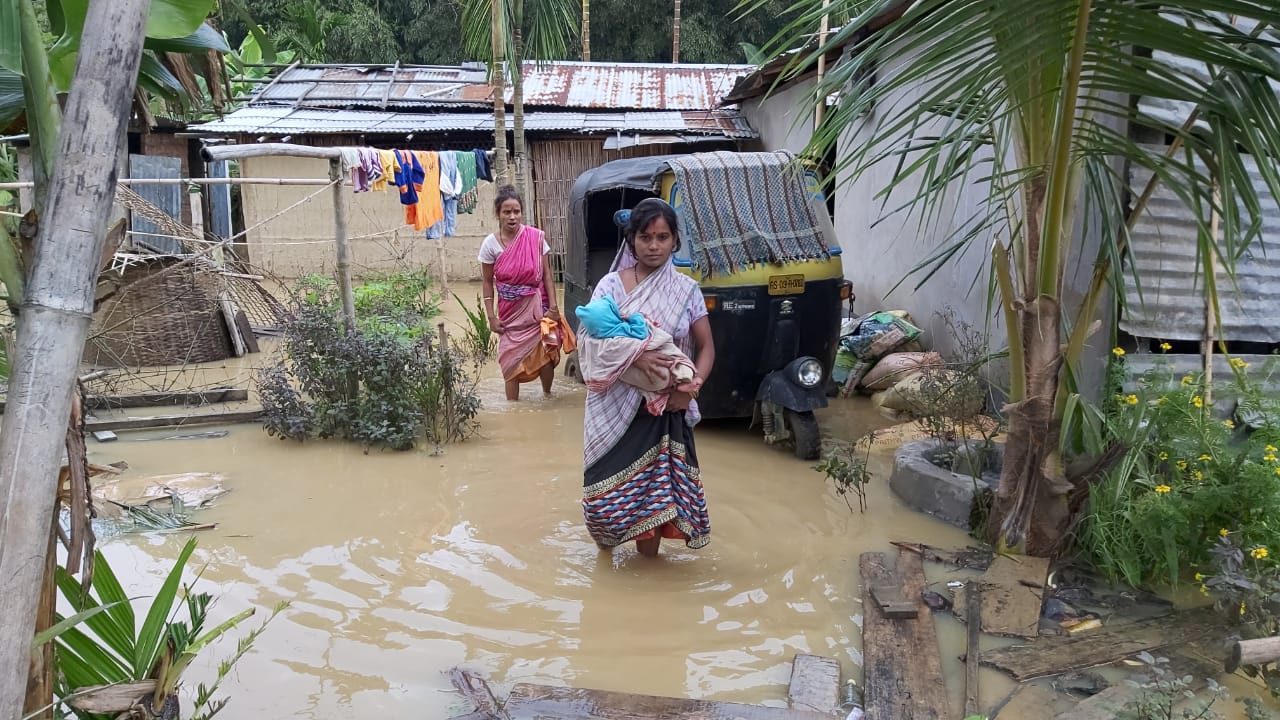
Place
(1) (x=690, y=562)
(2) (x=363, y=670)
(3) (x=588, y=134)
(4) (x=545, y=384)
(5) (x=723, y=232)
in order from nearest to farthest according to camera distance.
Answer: (2) (x=363, y=670)
(1) (x=690, y=562)
(5) (x=723, y=232)
(4) (x=545, y=384)
(3) (x=588, y=134)

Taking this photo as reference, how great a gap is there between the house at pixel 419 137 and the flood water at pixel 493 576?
8.94 metres

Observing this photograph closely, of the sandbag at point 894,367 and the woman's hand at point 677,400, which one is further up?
the woman's hand at point 677,400

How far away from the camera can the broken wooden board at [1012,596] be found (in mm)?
3758

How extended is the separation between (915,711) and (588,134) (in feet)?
41.9

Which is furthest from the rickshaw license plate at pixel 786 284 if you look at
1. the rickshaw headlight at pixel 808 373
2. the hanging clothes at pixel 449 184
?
the hanging clothes at pixel 449 184

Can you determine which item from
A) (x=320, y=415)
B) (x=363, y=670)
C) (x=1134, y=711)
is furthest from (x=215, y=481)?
(x=1134, y=711)

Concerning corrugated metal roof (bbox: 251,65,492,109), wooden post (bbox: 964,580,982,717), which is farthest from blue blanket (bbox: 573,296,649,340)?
corrugated metal roof (bbox: 251,65,492,109)

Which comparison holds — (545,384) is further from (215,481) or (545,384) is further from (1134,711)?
(1134,711)

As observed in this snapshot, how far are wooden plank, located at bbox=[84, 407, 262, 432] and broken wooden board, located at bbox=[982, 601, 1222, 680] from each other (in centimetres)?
533

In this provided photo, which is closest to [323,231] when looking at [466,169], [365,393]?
[466,169]

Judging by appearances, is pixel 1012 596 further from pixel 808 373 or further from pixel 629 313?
pixel 808 373

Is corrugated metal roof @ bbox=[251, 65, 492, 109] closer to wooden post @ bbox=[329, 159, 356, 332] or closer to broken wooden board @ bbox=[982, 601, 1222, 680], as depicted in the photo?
wooden post @ bbox=[329, 159, 356, 332]

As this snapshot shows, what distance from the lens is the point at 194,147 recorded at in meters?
15.9

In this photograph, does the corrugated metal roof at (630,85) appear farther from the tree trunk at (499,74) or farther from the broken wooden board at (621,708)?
the broken wooden board at (621,708)
